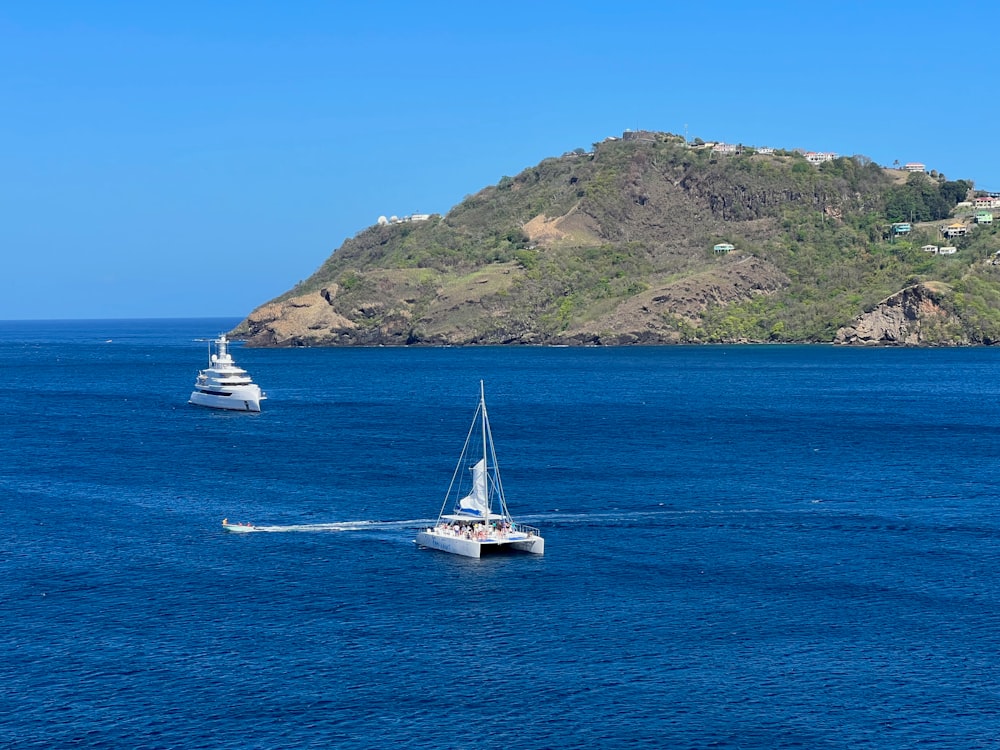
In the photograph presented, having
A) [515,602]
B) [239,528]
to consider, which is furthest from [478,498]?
[239,528]

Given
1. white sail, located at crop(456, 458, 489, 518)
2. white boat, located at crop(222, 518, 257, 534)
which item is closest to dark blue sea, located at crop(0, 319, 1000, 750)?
white boat, located at crop(222, 518, 257, 534)

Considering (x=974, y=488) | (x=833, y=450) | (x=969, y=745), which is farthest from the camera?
(x=833, y=450)

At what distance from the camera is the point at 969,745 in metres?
54.2

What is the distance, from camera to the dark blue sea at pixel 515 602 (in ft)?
188

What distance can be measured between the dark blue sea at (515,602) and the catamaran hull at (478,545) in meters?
1.20

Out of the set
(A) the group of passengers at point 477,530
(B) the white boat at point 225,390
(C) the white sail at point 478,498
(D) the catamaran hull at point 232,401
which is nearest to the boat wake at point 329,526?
(C) the white sail at point 478,498

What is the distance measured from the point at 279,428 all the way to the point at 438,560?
78.5 meters

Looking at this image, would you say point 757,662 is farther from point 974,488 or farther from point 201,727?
point 974,488

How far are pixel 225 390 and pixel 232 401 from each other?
2414mm

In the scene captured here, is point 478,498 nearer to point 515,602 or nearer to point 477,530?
point 477,530

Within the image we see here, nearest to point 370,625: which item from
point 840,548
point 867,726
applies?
point 867,726

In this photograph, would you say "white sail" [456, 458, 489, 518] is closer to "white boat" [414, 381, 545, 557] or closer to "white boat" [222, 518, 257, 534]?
"white boat" [414, 381, 545, 557]

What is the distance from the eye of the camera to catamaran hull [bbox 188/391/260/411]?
182250 millimetres

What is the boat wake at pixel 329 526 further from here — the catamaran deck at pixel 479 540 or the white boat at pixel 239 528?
the catamaran deck at pixel 479 540
